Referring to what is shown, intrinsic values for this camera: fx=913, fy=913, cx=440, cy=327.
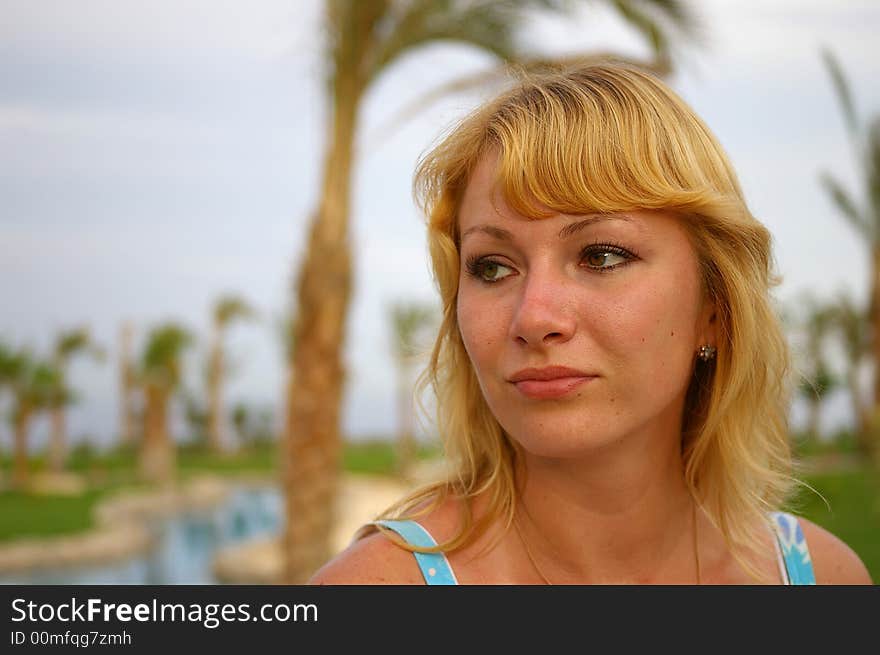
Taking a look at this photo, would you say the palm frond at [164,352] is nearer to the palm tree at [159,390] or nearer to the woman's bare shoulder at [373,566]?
the palm tree at [159,390]

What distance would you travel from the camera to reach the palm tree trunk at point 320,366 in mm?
6629

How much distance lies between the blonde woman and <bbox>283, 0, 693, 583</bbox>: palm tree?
188 inches

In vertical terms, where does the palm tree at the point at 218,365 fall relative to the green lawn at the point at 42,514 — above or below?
above

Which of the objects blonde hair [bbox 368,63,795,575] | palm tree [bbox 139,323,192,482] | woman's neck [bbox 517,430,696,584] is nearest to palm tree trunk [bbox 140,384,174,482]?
palm tree [bbox 139,323,192,482]

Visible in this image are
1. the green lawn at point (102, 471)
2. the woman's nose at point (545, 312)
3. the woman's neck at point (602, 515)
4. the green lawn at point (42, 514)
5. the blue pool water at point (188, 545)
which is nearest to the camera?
the woman's nose at point (545, 312)

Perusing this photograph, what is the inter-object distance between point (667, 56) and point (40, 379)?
47.9 feet

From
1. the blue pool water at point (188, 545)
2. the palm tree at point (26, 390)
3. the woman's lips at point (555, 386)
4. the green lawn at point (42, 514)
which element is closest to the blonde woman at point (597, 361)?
the woman's lips at point (555, 386)

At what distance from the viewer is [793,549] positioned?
6.51ft

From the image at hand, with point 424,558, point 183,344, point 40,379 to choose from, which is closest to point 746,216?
point 424,558

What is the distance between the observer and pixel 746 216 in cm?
168

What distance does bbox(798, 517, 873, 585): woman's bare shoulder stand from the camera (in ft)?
6.45

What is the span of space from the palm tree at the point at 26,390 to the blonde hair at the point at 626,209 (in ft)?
55.3

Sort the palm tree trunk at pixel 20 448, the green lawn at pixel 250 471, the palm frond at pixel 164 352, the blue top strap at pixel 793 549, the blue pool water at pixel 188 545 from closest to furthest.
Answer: the blue top strap at pixel 793 549
the green lawn at pixel 250 471
the blue pool water at pixel 188 545
the palm tree trunk at pixel 20 448
the palm frond at pixel 164 352
